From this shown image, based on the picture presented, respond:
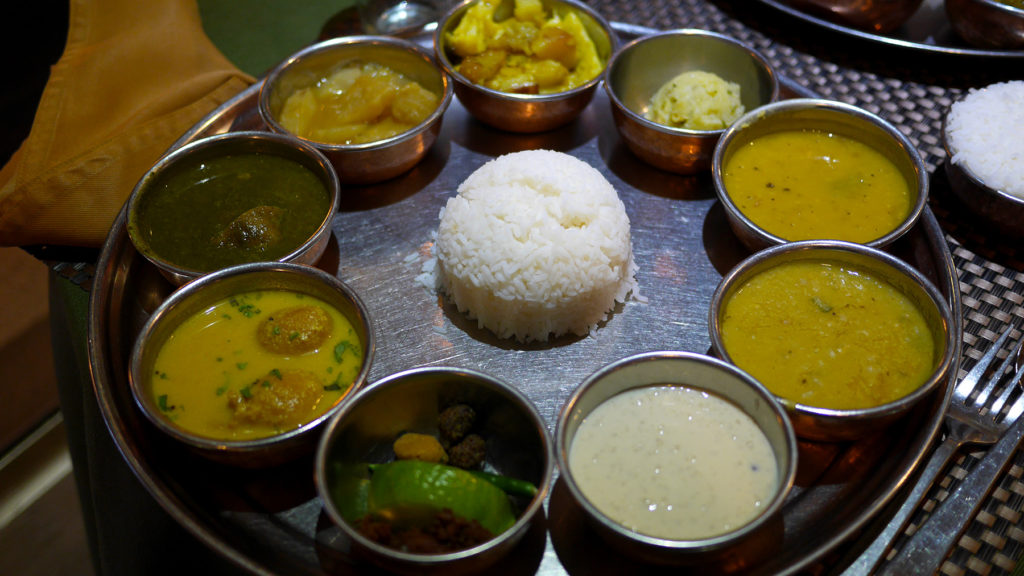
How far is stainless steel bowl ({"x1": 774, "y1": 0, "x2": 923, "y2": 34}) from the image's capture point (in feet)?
11.3

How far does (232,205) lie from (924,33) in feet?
10.7

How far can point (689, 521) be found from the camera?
1831 millimetres

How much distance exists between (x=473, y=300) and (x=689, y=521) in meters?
1.02

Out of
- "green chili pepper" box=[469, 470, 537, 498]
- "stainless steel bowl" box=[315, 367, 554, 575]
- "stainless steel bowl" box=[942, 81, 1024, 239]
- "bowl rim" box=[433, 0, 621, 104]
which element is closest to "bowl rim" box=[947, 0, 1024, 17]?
"stainless steel bowl" box=[942, 81, 1024, 239]

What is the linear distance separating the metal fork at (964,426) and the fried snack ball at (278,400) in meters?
1.49

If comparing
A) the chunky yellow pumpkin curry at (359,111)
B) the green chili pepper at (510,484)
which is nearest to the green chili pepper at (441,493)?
the green chili pepper at (510,484)

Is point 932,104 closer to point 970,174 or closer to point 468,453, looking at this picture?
point 970,174

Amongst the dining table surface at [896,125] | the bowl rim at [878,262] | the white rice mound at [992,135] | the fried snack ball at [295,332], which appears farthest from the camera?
the white rice mound at [992,135]

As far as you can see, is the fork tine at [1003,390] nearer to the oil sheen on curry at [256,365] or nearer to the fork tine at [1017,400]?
the fork tine at [1017,400]

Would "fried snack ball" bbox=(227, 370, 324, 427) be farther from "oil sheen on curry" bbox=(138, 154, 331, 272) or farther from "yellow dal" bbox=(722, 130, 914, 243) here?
"yellow dal" bbox=(722, 130, 914, 243)

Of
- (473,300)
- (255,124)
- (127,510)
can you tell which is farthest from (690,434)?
(255,124)

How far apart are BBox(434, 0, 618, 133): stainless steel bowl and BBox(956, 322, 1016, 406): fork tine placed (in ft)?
5.35

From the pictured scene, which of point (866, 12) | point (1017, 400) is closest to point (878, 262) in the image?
point (1017, 400)

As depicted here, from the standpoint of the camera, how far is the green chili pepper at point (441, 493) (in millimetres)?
1815
